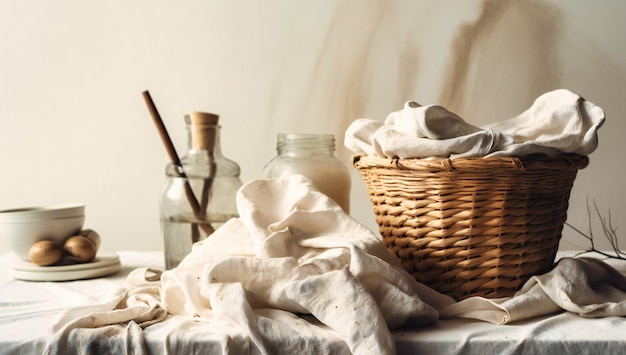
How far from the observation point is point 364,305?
2.19 feet

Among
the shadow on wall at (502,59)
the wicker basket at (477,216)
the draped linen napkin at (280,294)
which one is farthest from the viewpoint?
the shadow on wall at (502,59)

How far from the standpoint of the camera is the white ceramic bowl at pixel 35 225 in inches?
41.3

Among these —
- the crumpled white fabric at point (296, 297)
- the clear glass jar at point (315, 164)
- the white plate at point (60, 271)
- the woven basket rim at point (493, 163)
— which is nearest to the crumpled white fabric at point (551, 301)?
the crumpled white fabric at point (296, 297)

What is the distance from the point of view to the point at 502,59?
156 cm

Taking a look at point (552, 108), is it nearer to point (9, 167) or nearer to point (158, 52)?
point (158, 52)

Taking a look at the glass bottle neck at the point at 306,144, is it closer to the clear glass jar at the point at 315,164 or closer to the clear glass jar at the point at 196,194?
the clear glass jar at the point at 315,164

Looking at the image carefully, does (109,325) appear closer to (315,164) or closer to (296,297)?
(296,297)

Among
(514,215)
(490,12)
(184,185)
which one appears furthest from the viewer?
(490,12)

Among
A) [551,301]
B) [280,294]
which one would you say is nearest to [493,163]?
[551,301]

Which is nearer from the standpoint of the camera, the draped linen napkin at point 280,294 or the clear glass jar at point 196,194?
the draped linen napkin at point 280,294

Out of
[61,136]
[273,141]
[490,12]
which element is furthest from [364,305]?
[61,136]

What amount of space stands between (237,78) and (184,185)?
2.07 ft

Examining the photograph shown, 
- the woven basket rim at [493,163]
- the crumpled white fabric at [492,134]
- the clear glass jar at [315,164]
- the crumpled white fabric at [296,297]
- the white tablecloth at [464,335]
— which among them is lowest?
the white tablecloth at [464,335]

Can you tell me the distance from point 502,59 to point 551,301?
929 millimetres
